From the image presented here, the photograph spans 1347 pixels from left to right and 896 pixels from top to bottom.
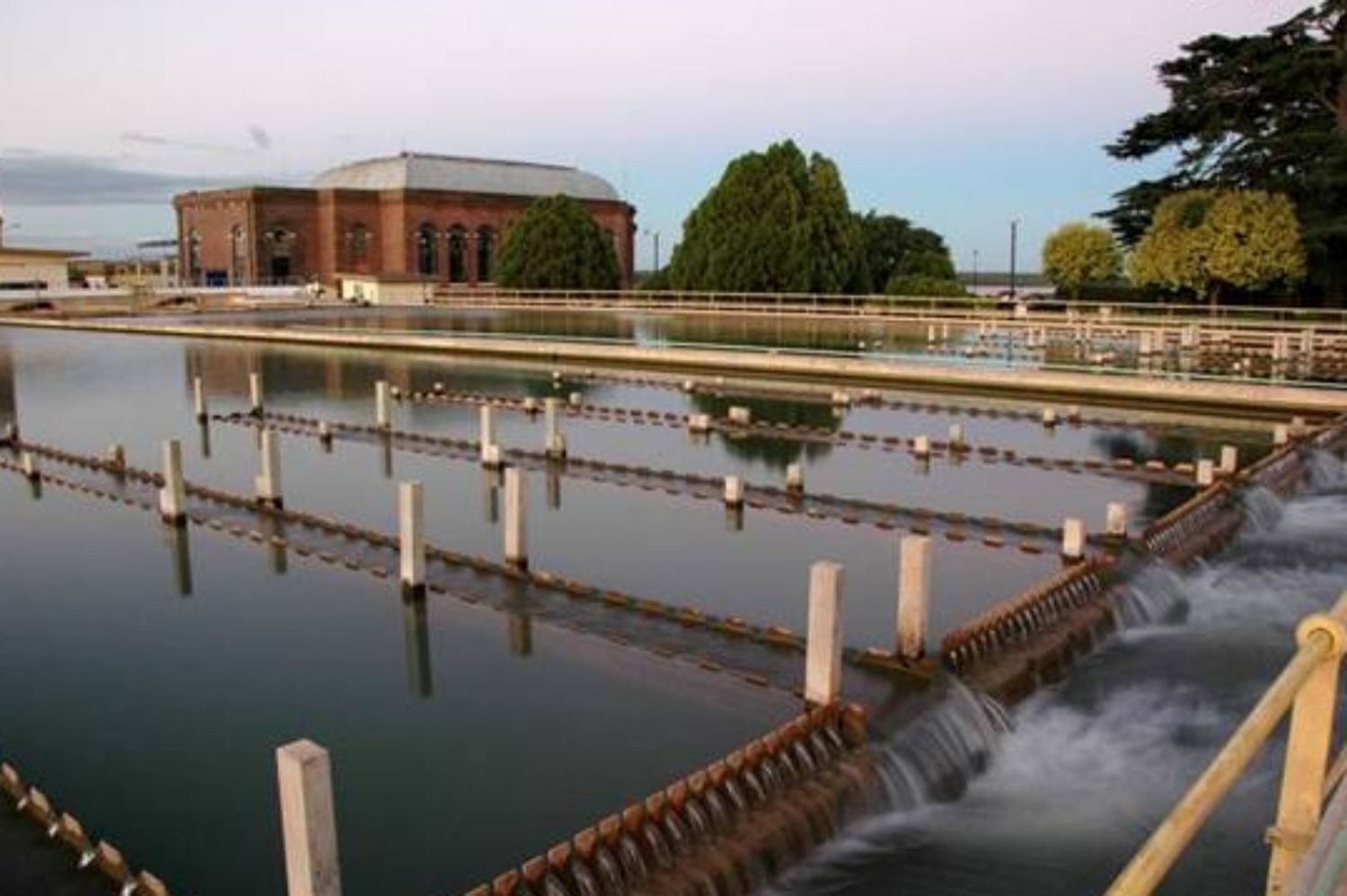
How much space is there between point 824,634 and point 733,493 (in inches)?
341

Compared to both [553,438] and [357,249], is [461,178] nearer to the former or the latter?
[357,249]

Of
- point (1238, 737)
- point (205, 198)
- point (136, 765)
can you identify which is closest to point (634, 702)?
point (136, 765)

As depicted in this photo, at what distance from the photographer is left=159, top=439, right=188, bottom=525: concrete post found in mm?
16047

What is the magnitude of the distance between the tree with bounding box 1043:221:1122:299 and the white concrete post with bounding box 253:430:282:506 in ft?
147

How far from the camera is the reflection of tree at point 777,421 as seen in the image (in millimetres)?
22391

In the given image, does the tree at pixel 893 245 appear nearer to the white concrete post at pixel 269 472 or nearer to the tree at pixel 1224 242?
the tree at pixel 1224 242

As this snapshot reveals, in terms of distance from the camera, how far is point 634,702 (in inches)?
408

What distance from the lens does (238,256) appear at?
8544 centimetres

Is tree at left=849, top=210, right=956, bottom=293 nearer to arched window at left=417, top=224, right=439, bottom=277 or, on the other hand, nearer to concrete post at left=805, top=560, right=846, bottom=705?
arched window at left=417, top=224, right=439, bottom=277

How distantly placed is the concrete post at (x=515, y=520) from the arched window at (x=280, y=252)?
Answer: 76.6 m

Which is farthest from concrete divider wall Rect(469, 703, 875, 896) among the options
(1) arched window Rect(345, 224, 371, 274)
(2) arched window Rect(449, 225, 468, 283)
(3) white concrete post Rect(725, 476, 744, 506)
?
(1) arched window Rect(345, 224, 371, 274)

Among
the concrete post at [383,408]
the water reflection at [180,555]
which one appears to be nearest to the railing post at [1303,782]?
the water reflection at [180,555]

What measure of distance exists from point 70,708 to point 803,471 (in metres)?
12.9

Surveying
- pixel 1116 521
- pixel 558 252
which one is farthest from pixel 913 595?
pixel 558 252
